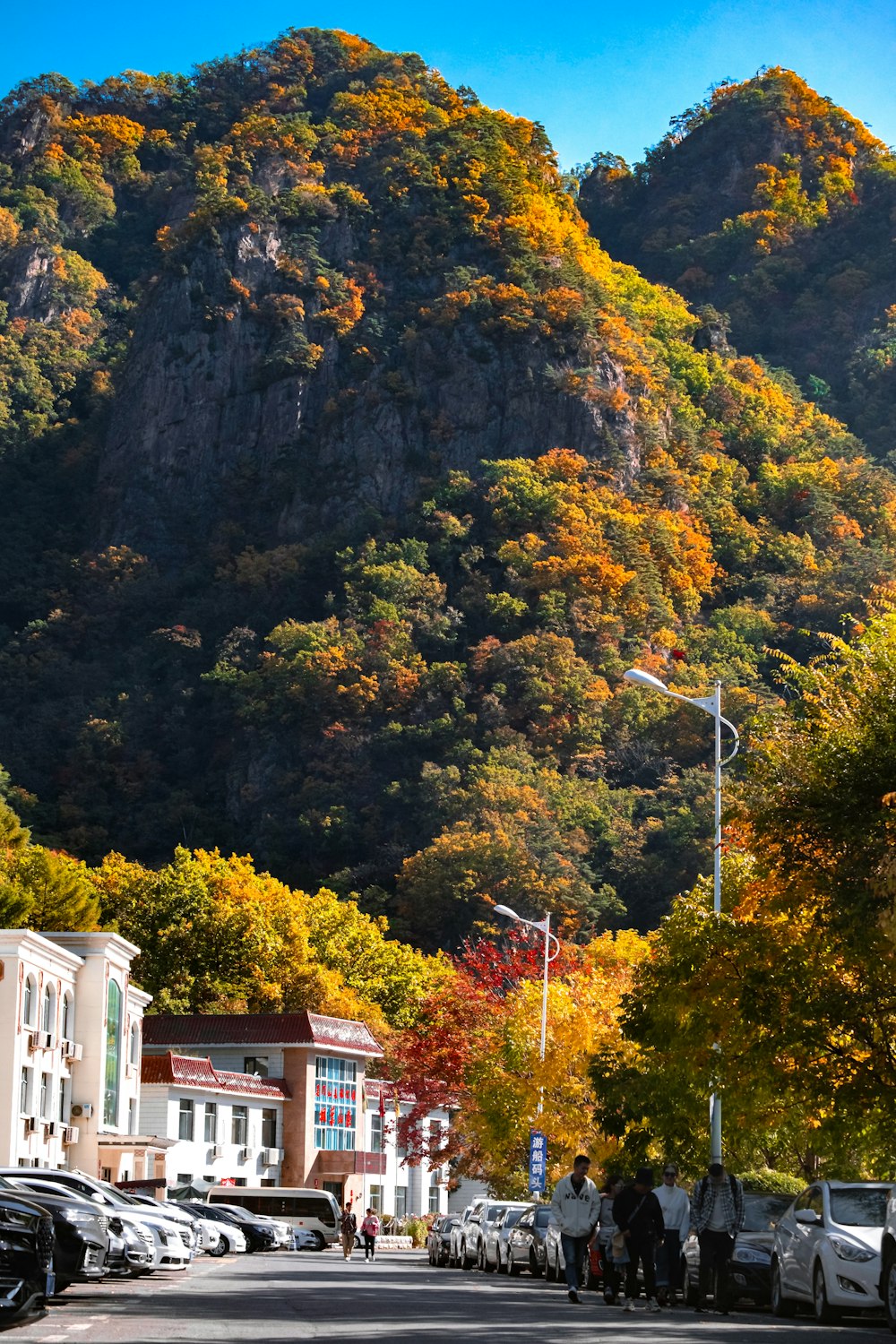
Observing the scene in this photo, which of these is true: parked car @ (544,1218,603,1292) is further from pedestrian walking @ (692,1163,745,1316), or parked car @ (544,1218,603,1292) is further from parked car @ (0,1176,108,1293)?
parked car @ (0,1176,108,1293)

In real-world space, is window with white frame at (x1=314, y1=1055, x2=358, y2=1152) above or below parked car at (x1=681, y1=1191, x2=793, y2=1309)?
above

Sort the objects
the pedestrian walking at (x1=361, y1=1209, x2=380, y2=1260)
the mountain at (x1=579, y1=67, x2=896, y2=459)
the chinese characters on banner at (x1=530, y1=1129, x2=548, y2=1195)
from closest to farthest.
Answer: the chinese characters on banner at (x1=530, y1=1129, x2=548, y2=1195), the pedestrian walking at (x1=361, y1=1209, x2=380, y2=1260), the mountain at (x1=579, y1=67, x2=896, y2=459)

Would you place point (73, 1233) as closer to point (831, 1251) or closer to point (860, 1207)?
point (831, 1251)

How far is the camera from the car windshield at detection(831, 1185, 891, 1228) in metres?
22.2

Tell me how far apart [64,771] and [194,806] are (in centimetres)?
949

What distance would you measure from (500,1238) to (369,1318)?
18.3 m

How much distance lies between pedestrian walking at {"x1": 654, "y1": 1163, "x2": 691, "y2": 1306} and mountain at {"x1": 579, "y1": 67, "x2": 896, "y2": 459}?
15813 cm

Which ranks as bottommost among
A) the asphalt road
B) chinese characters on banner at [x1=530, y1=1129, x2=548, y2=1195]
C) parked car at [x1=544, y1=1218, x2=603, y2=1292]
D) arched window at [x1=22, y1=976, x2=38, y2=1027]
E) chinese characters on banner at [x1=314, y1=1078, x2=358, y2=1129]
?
the asphalt road

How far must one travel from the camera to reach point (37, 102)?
182000 millimetres

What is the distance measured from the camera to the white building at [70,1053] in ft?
169

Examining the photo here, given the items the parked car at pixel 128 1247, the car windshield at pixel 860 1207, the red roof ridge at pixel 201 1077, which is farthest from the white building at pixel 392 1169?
the car windshield at pixel 860 1207

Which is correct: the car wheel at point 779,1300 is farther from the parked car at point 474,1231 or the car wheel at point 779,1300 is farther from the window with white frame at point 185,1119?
the window with white frame at point 185,1119

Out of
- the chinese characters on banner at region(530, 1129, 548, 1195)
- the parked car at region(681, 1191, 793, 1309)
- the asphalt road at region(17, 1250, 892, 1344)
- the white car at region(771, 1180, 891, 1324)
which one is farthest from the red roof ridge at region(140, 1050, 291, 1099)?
the white car at region(771, 1180, 891, 1324)

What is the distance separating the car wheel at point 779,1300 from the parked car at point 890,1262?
3384 mm
